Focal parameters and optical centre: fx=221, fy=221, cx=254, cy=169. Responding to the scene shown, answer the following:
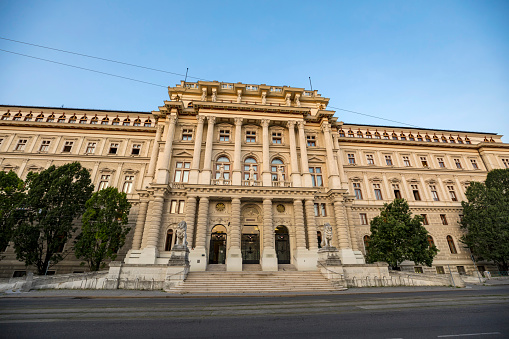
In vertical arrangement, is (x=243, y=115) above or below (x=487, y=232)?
above

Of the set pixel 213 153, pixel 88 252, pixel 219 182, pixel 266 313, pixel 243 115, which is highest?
pixel 243 115

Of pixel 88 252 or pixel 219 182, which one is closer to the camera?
pixel 88 252

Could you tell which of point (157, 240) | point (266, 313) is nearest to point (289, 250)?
point (157, 240)

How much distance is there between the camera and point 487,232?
88.1ft

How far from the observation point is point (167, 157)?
27.8m

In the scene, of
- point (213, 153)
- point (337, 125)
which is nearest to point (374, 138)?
point (337, 125)

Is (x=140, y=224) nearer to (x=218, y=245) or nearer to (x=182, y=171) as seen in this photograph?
(x=182, y=171)

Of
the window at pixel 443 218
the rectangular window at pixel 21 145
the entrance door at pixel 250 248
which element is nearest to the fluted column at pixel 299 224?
the entrance door at pixel 250 248

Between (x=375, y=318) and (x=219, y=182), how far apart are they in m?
21.6

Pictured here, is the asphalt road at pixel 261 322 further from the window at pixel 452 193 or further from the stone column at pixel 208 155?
the window at pixel 452 193

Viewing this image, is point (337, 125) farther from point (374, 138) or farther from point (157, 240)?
→ point (157, 240)

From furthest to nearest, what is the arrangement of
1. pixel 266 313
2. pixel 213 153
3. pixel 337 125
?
pixel 337 125, pixel 213 153, pixel 266 313

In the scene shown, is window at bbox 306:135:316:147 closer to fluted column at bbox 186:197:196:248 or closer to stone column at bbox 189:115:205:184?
stone column at bbox 189:115:205:184

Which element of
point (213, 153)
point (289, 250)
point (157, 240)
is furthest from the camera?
point (213, 153)
